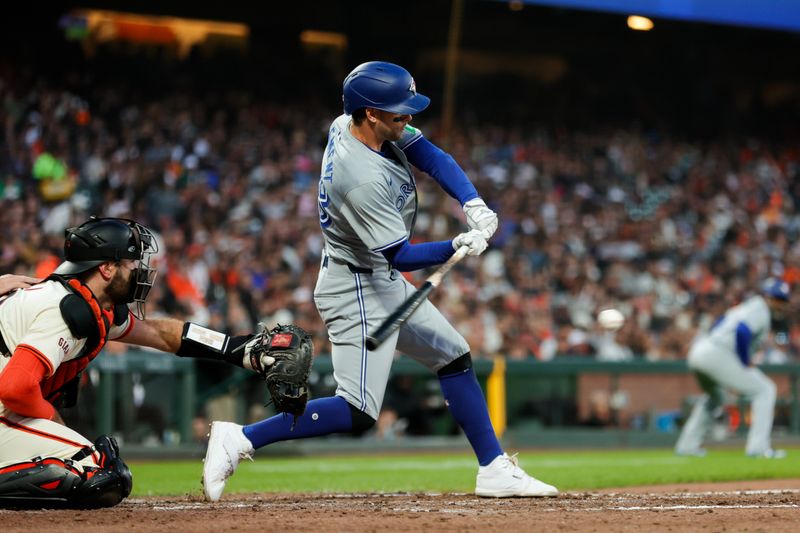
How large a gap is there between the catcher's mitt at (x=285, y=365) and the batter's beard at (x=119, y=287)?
569 mm

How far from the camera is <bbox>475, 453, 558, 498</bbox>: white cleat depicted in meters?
5.20

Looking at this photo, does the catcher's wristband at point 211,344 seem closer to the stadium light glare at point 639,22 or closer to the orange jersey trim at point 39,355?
the orange jersey trim at point 39,355

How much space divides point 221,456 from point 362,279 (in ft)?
3.21

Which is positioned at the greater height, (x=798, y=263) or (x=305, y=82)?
(x=305, y=82)

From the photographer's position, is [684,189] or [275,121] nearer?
[275,121]

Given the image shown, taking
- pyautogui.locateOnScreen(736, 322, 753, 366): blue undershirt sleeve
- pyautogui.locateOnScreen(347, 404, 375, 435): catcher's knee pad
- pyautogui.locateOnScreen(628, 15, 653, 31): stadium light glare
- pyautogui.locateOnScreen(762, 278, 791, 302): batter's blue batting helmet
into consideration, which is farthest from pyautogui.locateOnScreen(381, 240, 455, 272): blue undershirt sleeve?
pyautogui.locateOnScreen(628, 15, 653, 31): stadium light glare

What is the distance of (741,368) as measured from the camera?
1066cm

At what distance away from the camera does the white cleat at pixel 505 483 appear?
205 inches

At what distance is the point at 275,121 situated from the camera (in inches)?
667

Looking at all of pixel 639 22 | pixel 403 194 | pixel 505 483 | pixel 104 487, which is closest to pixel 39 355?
pixel 104 487

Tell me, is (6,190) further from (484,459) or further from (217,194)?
(484,459)

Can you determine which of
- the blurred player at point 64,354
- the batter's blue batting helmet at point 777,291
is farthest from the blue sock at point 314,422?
the batter's blue batting helmet at point 777,291

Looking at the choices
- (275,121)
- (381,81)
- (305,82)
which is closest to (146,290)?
(381,81)

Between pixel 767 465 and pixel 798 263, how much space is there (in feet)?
31.5
